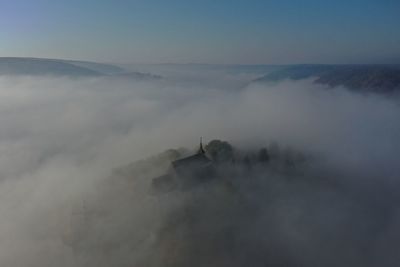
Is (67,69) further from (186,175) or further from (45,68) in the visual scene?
(186,175)

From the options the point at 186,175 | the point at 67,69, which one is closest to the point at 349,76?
the point at 186,175

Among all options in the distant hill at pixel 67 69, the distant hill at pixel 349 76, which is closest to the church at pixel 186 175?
the distant hill at pixel 349 76

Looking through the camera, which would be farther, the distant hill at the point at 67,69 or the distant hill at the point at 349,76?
the distant hill at the point at 67,69

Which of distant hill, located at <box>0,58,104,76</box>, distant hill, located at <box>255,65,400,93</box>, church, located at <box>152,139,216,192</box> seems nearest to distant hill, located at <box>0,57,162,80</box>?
distant hill, located at <box>0,58,104,76</box>

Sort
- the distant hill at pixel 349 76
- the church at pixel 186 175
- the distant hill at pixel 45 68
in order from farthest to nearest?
the distant hill at pixel 45 68
the distant hill at pixel 349 76
the church at pixel 186 175

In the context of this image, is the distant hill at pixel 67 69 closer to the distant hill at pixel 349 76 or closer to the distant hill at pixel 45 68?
the distant hill at pixel 45 68

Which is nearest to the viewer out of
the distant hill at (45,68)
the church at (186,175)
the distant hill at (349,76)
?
the church at (186,175)

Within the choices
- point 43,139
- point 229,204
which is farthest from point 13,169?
point 229,204

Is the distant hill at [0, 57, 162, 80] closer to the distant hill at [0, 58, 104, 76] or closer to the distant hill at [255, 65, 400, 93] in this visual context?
the distant hill at [0, 58, 104, 76]
